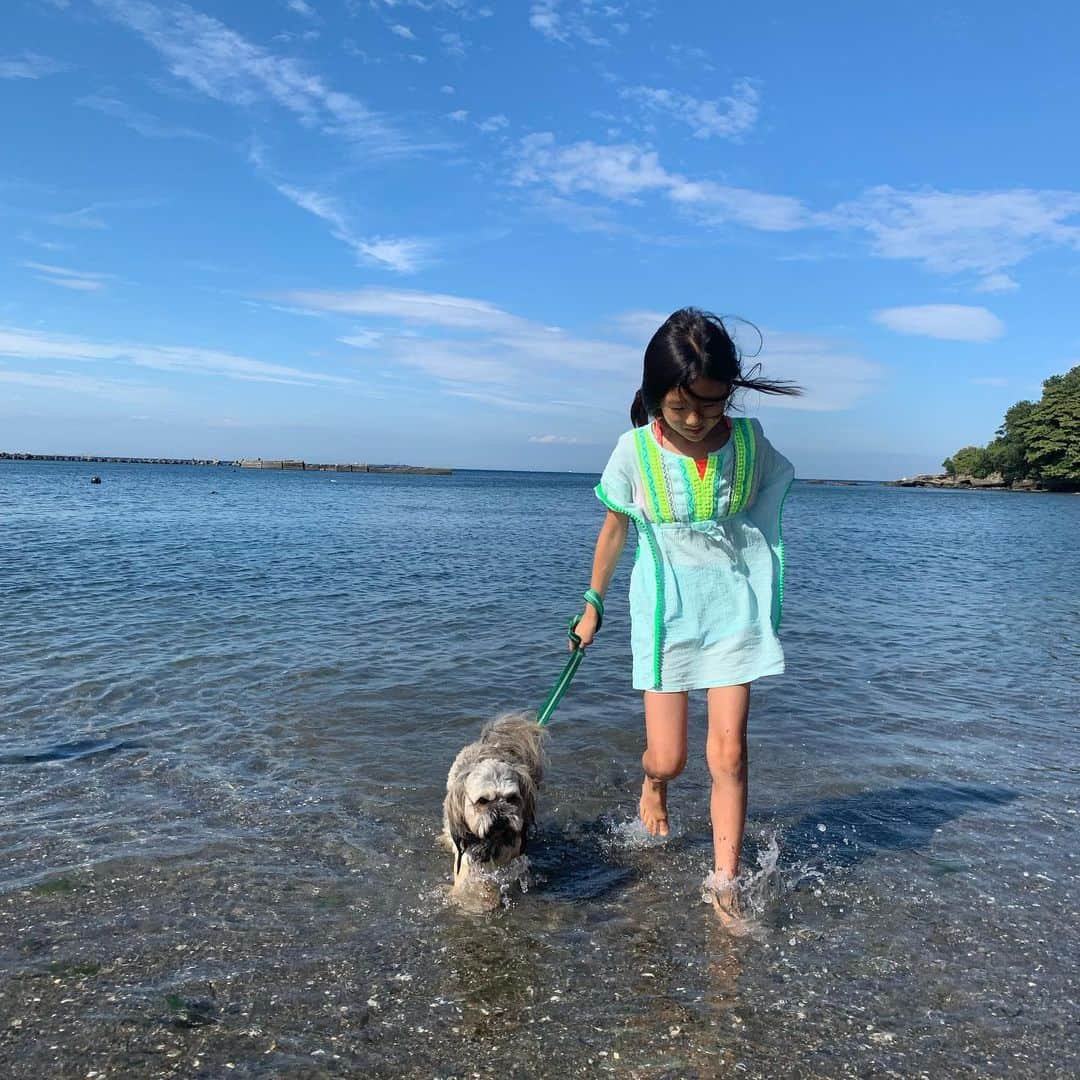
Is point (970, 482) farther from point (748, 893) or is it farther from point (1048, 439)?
point (748, 893)

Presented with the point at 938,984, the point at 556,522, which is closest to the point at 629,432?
the point at 938,984

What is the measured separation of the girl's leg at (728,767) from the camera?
4258mm

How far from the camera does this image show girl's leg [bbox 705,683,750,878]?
426cm

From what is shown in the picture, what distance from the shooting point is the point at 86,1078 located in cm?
306

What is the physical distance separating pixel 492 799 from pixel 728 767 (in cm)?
124

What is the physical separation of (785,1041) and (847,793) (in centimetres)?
320

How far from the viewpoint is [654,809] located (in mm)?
5270

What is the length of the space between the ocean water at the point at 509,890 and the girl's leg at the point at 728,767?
14.2 inches

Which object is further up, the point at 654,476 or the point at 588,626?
the point at 654,476

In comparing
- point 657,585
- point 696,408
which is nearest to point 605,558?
point 657,585

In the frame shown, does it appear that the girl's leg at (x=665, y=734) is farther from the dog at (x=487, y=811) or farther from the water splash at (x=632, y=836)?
the dog at (x=487, y=811)

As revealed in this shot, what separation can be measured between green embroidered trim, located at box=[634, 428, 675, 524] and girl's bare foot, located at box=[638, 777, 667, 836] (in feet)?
6.17

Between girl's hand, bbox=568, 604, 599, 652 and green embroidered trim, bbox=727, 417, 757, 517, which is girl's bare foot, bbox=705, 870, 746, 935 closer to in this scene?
girl's hand, bbox=568, 604, 599, 652

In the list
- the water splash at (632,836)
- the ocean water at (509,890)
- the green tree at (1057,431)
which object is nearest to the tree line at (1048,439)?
the green tree at (1057,431)
